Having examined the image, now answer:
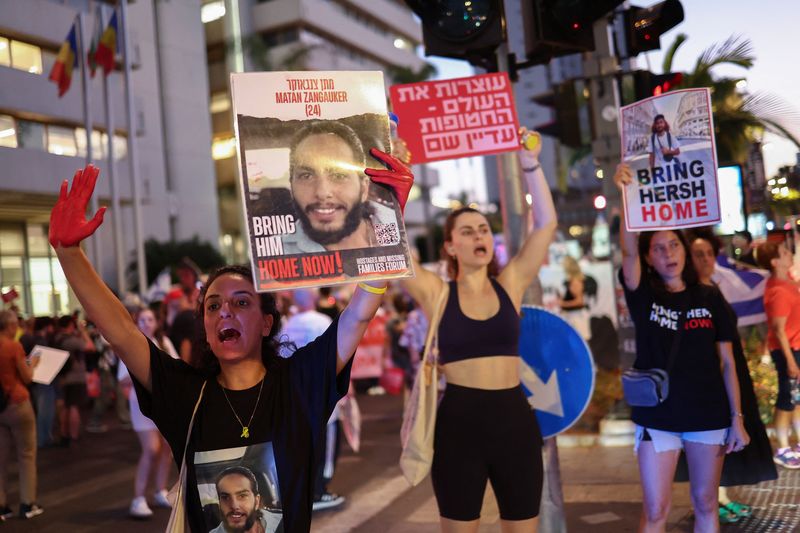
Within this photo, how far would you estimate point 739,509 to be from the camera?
5727mm

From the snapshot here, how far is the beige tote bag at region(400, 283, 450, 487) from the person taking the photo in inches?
153

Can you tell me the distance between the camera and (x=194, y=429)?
2512 millimetres

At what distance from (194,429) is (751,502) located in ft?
16.4

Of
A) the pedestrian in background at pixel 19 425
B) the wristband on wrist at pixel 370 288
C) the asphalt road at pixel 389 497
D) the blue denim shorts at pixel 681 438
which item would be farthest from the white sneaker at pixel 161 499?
the wristband on wrist at pixel 370 288

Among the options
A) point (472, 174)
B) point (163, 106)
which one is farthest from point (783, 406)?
point (472, 174)

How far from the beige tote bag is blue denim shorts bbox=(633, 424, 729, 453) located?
1161mm

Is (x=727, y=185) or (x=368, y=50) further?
(x=368, y=50)

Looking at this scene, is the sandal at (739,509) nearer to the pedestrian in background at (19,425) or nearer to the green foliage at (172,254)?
the pedestrian in background at (19,425)

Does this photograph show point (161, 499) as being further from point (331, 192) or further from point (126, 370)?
point (331, 192)

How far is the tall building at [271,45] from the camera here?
40438 millimetres

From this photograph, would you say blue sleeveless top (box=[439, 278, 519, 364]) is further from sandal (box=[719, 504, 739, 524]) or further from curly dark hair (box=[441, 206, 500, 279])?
sandal (box=[719, 504, 739, 524])

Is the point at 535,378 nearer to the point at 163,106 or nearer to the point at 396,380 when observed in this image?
the point at 396,380

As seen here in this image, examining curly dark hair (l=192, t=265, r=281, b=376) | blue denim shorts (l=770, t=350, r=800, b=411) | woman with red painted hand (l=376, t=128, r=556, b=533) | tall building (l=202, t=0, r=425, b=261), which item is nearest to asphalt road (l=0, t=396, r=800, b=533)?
blue denim shorts (l=770, t=350, r=800, b=411)

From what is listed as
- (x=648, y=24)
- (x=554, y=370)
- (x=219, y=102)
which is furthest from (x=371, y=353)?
(x=219, y=102)
